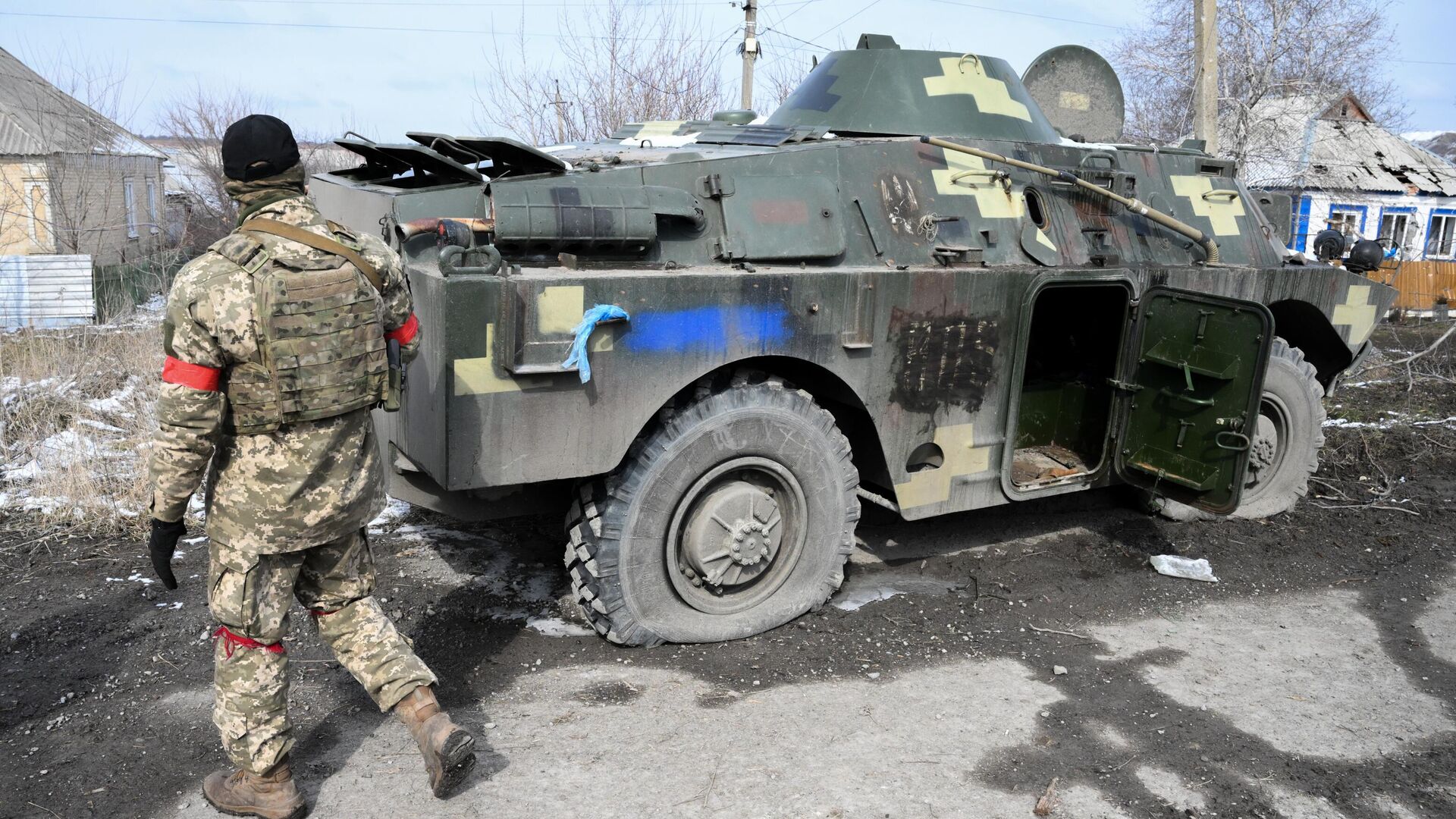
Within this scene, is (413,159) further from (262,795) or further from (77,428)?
(77,428)

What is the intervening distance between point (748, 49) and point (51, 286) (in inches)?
386

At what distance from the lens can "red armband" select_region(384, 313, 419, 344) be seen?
10.3ft

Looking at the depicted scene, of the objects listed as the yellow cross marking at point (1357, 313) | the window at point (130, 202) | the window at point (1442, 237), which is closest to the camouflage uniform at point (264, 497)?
the yellow cross marking at point (1357, 313)

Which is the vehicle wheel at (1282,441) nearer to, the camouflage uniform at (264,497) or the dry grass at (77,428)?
the camouflage uniform at (264,497)

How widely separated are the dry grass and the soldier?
263 centimetres

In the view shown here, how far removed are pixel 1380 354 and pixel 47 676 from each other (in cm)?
1297

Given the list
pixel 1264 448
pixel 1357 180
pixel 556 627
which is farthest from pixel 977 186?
pixel 1357 180

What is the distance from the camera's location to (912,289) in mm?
4090

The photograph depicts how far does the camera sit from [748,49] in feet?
51.0

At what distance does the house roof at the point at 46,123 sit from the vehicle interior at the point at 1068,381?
14.1 m

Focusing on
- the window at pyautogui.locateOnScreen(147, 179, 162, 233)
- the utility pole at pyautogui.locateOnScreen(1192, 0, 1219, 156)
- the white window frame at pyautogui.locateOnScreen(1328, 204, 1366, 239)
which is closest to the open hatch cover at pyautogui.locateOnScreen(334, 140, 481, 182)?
the utility pole at pyautogui.locateOnScreen(1192, 0, 1219, 156)

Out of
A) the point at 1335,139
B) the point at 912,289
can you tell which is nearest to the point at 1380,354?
the point at 912,289

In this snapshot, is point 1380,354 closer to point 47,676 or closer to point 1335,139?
point 47,676

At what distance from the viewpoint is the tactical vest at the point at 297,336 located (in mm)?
2693
